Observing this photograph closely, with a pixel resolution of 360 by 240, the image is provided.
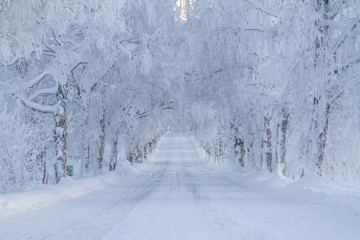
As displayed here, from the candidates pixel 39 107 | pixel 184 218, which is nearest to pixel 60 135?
pixel 39 107

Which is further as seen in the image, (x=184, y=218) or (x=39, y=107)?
(x=39, y=107)

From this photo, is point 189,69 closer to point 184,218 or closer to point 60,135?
point 60,135

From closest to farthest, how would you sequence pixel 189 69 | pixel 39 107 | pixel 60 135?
pixel 39 107
pixel 60 135
pixel 189 69

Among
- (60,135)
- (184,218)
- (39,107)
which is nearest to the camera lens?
(184,218)

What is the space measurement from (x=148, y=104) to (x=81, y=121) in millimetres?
4237

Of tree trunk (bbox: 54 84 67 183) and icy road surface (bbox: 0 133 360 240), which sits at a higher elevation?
tree trunk (bbox: 54 84 67 183)

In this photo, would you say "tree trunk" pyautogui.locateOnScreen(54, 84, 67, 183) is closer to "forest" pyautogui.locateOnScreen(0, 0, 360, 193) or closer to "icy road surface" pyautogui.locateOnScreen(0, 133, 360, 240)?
"forest" pyautogui.locateOnScreen(0, 0, 360, 193)

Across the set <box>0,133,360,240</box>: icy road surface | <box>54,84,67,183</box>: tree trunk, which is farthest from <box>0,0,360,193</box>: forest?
<box>0,133,360,240</box>: icy road surface

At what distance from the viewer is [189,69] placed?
56.0 feet

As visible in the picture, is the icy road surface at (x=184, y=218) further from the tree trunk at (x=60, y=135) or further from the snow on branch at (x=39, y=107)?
the snow on branch at (x=39, y=107)

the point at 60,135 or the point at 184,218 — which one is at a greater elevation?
the point at 60,135

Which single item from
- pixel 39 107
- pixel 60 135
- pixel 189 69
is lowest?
pixel 60 135

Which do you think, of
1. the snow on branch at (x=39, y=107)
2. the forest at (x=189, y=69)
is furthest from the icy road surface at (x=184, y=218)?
the snow on branch at (x=39, y=107)

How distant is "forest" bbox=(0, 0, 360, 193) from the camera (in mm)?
9719
